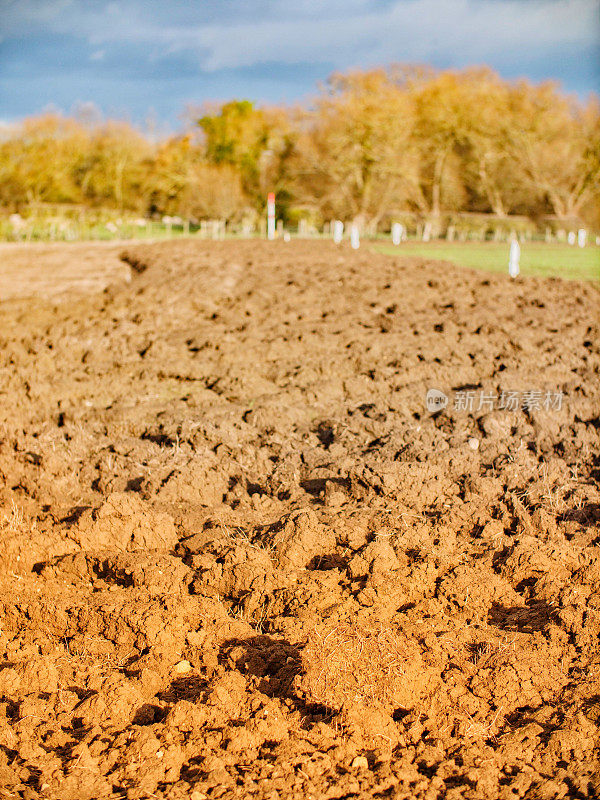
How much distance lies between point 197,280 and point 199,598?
11926mm

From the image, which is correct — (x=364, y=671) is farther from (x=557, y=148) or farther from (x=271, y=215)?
(x=557, y=148)

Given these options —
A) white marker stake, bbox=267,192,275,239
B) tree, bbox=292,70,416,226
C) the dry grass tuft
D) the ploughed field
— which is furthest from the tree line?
the dry grass tuft

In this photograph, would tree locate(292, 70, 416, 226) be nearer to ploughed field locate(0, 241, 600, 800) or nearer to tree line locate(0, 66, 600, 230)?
tree line locate(0, 66, 600, 230)

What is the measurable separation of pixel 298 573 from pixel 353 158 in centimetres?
4518

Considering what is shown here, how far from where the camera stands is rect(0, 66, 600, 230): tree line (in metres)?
46.5

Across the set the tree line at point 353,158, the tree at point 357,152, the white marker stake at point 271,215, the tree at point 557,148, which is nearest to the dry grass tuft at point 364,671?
the white marker stake at point 271,215

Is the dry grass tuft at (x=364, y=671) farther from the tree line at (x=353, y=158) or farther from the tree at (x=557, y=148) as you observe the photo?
the tree at (x=557, y=148)

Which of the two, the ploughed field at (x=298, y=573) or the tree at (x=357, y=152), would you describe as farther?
the tree at (x=357, y=152)

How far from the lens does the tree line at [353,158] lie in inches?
1829

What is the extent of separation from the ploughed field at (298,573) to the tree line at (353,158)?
37.3 metres

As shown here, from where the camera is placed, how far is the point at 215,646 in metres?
3.77

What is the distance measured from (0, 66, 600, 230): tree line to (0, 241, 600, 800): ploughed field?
37.3 m

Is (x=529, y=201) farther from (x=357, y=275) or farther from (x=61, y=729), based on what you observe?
(x=61, y=729)

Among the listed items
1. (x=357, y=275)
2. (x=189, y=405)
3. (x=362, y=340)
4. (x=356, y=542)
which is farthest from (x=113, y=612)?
(x=357, y=275)
